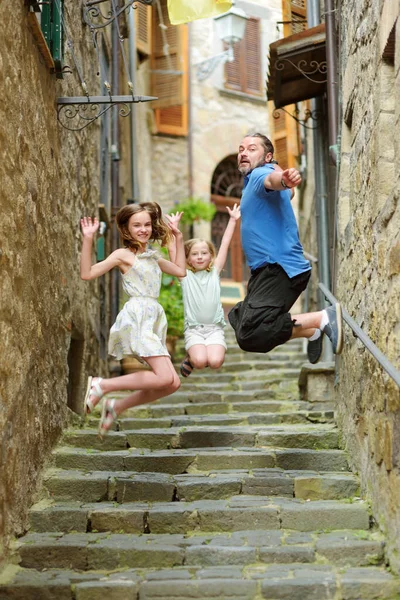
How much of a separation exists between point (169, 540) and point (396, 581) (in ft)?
4.22

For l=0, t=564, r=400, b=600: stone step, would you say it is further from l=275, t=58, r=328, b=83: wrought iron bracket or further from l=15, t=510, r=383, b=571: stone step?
l=275, t=58, r=328, b=83: wrought iron bracket

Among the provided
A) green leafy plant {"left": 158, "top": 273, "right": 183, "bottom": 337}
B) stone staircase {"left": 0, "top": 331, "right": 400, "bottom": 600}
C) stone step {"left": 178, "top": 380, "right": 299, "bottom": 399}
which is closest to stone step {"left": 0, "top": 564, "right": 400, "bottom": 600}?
stone staircase {"left": 0, "top": 331, "right": 400, "bottom": 600}

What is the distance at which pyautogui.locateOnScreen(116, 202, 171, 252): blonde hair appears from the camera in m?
5.75

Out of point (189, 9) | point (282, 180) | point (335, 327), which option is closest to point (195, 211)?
point (189, 9)

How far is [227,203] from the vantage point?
19094 mm

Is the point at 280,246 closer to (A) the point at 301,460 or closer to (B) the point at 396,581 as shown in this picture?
(A) the point at 301,460

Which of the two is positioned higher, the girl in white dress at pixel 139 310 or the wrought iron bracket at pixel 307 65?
the wrought iron bracket at pixel 307 65

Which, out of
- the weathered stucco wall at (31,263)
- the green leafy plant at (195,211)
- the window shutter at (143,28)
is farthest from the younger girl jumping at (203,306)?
the window shutter at (143,28)

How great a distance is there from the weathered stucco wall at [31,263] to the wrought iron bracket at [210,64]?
37.2 ft

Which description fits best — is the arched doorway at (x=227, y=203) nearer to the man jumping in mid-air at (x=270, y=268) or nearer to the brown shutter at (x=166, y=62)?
the brown shutter at (x=166, y=62)

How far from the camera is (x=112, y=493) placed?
5.89 meters

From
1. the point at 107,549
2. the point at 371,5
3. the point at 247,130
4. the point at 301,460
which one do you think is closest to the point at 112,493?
the point at 107,549

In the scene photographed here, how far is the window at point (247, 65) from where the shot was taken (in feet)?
64.3

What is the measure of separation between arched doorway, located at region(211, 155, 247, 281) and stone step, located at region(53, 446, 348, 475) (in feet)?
40.0
